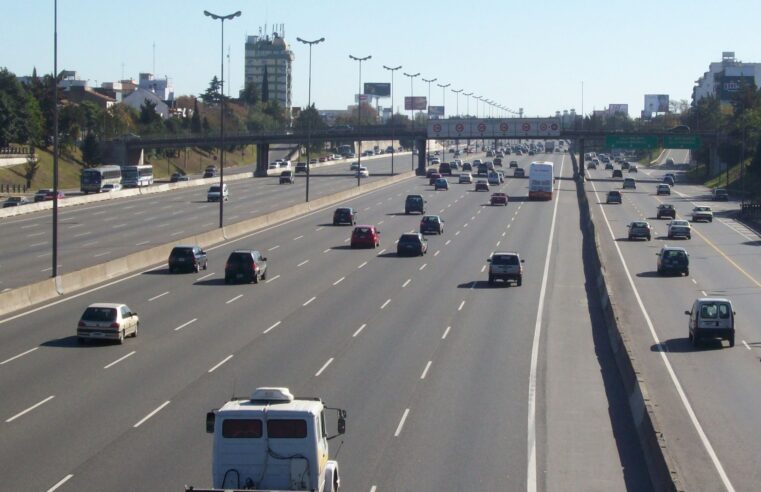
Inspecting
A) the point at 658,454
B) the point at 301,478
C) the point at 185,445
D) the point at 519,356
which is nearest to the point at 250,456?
the point at 301,478

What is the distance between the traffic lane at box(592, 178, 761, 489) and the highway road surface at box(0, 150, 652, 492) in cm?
97

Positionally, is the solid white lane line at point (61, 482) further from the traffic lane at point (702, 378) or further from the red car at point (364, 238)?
the red car at point (364, 238)

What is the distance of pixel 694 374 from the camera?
101ft

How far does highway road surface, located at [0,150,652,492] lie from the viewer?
20625 mm

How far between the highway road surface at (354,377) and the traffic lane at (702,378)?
0.97 meters

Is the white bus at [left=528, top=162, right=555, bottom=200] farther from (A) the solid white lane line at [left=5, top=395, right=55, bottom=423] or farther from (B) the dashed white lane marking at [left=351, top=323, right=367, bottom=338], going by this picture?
(A) the solid white lane line at [left=5, top=395, right=55, bottom=423]

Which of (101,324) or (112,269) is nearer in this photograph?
(101,324)

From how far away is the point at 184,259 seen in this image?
5106 cm

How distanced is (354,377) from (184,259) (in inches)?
930

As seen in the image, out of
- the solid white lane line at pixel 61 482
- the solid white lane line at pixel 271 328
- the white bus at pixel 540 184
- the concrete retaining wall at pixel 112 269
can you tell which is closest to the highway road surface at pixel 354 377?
the solid white lane line at pixel 61 482

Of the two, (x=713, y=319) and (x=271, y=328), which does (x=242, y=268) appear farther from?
(x=713, y=319)

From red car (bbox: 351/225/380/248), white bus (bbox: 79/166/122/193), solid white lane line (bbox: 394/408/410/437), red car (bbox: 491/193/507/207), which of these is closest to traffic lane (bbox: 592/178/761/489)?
solid white lane line (bbox: 394/408/410/437)

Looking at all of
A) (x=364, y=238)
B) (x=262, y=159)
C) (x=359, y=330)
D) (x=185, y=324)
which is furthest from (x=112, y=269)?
(x=262, y=159)

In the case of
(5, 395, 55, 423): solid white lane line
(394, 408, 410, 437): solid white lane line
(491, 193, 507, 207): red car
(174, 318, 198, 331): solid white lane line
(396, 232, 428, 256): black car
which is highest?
(491, 193, 507, 207): red car
